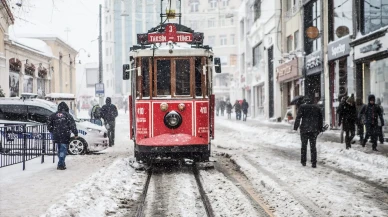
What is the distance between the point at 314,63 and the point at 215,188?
2202 centimetres

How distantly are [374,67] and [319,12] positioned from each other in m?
8.50

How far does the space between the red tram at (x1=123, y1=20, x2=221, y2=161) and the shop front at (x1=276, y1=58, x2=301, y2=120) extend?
2157 cm

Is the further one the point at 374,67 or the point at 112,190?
the point at 374,67

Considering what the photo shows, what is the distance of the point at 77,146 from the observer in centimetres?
1731

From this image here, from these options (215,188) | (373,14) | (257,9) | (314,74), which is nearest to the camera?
(215,188)

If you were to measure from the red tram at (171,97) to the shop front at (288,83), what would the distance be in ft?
70.8

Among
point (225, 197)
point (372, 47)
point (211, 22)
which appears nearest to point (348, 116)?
point (372, 47)

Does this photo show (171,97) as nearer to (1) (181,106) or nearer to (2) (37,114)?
(1) (181,106)

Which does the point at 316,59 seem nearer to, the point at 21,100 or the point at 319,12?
the point at 319,12

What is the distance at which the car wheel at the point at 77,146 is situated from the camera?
56.5 feet

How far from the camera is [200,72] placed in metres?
12.8

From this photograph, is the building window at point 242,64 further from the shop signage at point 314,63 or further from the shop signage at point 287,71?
the shop signage at point 314,63

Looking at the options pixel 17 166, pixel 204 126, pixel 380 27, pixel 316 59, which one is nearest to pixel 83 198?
pixel 204 126

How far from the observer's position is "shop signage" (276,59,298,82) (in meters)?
33.8
